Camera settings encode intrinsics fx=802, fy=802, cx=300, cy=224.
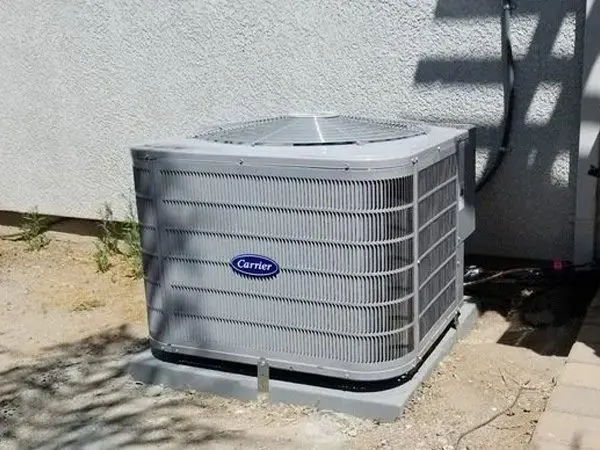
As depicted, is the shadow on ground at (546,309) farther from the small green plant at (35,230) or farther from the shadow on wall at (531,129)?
→ the small green plant at (35,230)

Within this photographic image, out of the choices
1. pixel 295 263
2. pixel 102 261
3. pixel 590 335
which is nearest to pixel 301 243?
pixel 295 263

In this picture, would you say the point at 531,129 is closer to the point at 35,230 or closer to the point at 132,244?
the point at 132,244

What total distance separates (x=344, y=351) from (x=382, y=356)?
154 millimetres

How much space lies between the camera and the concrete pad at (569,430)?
273 cm

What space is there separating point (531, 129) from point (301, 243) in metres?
1.67

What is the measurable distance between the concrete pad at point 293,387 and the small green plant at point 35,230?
257 centimetres

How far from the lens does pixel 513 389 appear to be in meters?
3.47

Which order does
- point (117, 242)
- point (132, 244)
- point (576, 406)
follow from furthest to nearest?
point (117, 242)
point (132, 244)
point (576, 406)

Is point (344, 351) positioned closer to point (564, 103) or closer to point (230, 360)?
point (230, 360)

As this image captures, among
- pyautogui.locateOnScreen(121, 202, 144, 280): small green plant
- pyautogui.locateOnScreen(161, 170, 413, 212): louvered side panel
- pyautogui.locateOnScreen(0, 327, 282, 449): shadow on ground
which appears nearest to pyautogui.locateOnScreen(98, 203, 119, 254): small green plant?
pyautogui.locateOnScreen(121, 202, 144, 280): small green plant

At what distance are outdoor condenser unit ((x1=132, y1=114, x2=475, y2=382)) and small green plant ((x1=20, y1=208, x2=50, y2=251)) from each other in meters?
2.85

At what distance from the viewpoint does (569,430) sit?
110 inches

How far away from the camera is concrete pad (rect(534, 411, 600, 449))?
8.96ft

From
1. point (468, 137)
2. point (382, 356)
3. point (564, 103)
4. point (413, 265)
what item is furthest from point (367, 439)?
point (564, 103)
